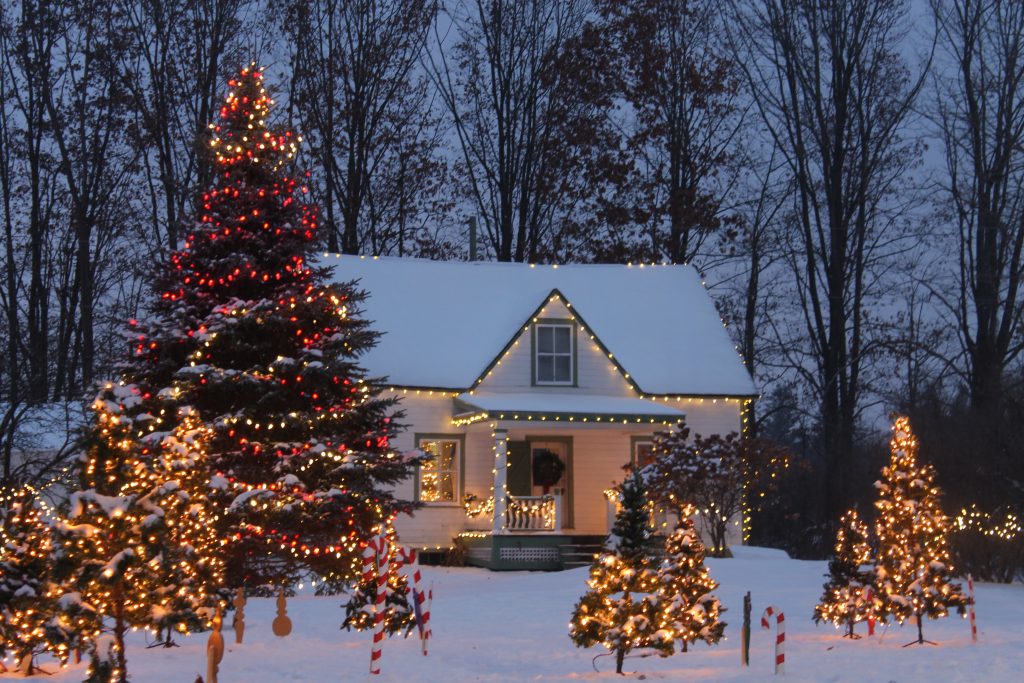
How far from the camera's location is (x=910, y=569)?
16297 mm

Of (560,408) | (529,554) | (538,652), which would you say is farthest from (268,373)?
(560,408)

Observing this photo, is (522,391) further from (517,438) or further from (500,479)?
(500,479)

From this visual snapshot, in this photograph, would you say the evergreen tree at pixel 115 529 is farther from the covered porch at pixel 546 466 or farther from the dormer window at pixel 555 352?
the dormer window at pixel 555 352

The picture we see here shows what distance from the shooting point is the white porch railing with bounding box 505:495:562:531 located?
26.4 m

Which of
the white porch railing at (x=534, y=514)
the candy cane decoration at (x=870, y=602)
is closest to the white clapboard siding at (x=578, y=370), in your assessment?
the white porch railing at (x=534, y=514)

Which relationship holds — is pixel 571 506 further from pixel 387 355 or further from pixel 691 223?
pixel 691 223

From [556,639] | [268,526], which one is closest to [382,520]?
[268,526]

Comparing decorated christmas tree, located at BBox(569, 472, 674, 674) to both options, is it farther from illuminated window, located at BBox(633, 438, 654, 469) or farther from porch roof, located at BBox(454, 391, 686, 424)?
illuminated window, located at BBox(633, 438, 654, 469)

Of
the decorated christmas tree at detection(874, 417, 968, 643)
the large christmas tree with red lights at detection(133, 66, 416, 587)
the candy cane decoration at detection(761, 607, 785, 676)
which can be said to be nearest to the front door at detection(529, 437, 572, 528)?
the large christmas tree with red lights at detection(133, 66, 416, 587)

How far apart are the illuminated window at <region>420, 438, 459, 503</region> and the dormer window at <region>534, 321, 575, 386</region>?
256 cm

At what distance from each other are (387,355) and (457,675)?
15.4m

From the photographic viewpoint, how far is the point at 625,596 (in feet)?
44.2

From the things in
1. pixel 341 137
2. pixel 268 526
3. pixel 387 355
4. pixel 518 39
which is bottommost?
pixel 268 526

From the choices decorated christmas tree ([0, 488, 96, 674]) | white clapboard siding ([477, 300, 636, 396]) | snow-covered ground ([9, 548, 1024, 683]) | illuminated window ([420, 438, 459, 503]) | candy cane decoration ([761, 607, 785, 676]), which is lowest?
snow-covered ground ([9, 548, 1024, 683])
